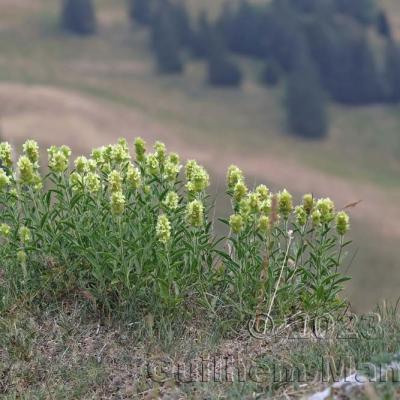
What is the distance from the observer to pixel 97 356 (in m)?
5.14

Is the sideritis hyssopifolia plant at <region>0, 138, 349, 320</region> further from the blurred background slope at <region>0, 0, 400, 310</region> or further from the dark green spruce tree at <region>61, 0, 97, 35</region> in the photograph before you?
the dark green spruce tree at <region>61, 0, 97, 35</region>

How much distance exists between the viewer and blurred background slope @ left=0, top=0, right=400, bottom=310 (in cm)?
10662

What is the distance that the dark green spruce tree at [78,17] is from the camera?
141 meters

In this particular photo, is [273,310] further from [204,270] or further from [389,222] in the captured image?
[389,222]

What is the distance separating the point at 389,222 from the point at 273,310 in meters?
90.8

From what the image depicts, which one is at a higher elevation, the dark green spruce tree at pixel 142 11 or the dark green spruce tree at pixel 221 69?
the dark green spruce tree at pixel 142 11

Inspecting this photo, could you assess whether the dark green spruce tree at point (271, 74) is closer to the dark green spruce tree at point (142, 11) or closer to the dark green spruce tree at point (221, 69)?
the dark green spruce tree at point (221, 69)

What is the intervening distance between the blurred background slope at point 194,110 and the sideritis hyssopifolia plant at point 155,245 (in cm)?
8035

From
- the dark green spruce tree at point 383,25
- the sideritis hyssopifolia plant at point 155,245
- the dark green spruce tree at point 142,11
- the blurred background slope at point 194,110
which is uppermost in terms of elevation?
the dark green spruce tree at point 142,11

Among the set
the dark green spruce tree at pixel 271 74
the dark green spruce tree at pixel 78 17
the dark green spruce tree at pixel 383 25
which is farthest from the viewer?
the dark green spruce tree at pixel 78 17

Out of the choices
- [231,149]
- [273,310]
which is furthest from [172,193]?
[231,149]

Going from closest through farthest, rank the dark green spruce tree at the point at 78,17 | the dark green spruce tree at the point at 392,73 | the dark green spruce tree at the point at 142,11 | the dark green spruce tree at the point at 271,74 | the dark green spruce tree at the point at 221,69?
the dark green spruce tree at the point at 392,73 → the dark green spruce tree at the point at 221,69 → the dark green spruce tree at the point at 271,74 → the dark green spruce tree at the point at 78,17 → the dark green spruce tree at the point at 142,11

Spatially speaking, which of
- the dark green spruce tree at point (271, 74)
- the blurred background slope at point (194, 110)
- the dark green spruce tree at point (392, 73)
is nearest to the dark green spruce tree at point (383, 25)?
the blurred background slope at point (194, 110)

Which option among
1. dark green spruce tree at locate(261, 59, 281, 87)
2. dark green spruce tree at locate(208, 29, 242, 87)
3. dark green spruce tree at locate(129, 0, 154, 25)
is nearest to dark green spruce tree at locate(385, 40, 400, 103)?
dark green spruce tree at locate(261, 59, 281, 87)
